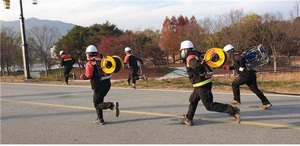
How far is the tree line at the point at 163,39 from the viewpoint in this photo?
114 ft

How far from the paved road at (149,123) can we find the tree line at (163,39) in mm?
25887

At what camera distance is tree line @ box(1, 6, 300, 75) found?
3466 centimetres

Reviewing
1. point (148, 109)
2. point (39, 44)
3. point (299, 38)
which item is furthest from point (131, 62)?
point (39, 44)

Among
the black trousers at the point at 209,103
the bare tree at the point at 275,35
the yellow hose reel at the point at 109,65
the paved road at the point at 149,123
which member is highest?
the bare tree at the point at 275,35

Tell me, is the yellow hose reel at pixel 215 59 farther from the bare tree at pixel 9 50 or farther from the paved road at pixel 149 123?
the bare tree at pixel 9 50

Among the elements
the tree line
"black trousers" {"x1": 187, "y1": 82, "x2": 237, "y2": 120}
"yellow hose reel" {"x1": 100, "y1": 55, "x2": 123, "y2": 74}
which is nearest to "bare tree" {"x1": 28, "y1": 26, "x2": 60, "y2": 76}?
the tree line

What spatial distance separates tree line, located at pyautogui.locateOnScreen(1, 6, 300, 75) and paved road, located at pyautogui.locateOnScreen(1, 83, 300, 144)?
2589 centimetres

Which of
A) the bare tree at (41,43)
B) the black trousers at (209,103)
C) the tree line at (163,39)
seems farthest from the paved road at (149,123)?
the bare tree at (41,43)

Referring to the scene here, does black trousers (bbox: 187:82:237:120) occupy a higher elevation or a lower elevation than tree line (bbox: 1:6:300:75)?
lower

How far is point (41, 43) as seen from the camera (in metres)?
51.3

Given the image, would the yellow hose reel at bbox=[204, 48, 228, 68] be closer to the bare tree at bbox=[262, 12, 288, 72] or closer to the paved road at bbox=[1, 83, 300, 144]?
the paved road at bbox=[1, 83, 300, 144]

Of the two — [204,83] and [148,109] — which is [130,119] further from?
[204,83]

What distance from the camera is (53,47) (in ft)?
172

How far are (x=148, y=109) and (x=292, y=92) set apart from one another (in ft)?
14.1
